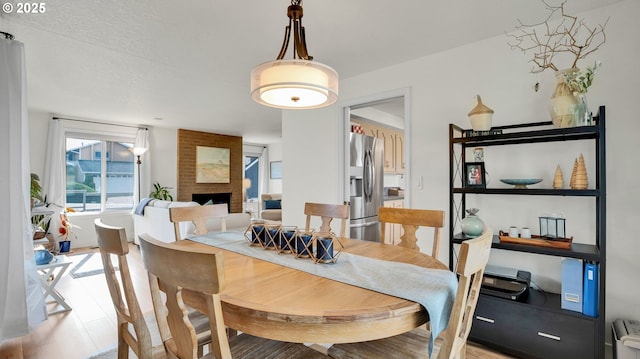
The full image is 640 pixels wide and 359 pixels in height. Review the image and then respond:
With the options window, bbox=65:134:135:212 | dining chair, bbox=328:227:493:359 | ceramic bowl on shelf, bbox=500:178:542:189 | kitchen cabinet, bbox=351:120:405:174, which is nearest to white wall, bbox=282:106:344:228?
kitchen cabinet, bbox=351:120:405:174

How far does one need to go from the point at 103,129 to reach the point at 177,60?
164 inches

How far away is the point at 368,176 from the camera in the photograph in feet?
13.2

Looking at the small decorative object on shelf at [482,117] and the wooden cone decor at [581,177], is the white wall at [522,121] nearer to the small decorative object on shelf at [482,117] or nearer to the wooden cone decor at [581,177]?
the wooden cone decor at [581,177]

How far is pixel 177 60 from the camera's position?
9.31ft

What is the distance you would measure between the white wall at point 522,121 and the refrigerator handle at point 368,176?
0.79 metres

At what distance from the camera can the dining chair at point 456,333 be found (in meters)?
0.95

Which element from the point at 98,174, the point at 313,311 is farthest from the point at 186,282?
the point at 98,174

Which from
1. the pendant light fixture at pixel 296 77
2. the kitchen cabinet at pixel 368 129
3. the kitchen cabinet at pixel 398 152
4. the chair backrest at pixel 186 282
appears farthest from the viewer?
the kitchen cabinet at pixel 398 152

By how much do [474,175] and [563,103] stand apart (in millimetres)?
696

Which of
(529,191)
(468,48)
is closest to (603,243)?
(529,191)

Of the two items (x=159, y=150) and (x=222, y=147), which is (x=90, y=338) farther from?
(x=222, y=147)

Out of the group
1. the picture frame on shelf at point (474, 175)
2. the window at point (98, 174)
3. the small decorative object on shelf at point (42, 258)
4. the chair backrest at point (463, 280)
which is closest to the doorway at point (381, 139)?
the picture frame on shelf at point (474, 175)

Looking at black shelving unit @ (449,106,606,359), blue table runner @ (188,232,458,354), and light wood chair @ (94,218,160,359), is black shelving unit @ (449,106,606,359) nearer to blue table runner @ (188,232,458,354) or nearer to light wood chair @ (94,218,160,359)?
blue table runner @ (188,232,458,354)

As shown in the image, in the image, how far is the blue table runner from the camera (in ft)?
3.31
